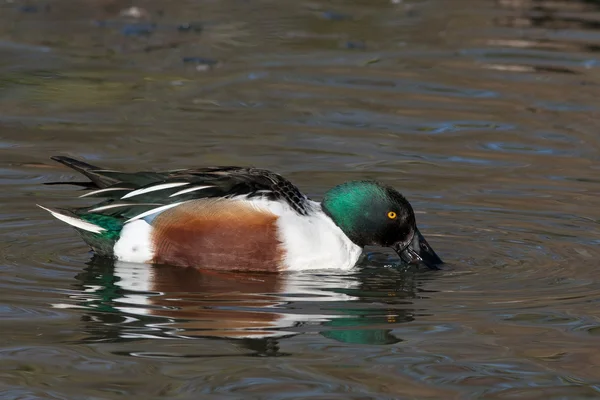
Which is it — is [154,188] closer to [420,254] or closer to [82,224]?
[82,224]

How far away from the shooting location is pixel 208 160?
376 inches

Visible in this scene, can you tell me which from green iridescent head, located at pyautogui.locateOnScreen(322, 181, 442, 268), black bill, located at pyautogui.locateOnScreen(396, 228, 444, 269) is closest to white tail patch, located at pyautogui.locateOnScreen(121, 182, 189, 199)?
green iridescent head, located at pyautogui.locateOnScreen(322, 181, 442, 268)

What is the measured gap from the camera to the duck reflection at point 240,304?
5.99 meters

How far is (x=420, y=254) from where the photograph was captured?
744 centimetres

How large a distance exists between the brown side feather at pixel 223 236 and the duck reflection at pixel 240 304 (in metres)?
0.07

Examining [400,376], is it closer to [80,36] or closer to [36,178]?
[36,178]

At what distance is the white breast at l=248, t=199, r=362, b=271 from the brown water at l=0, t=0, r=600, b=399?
0.11m

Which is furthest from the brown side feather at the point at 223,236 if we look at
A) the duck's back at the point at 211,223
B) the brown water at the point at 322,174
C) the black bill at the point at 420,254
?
the black bill at the point at 420,254

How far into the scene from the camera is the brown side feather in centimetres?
722

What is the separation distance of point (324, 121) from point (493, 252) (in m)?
3.27

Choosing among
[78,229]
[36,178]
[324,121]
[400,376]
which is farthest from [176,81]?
[400,376]

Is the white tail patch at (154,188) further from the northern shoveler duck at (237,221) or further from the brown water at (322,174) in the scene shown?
the brown water at (322,174)

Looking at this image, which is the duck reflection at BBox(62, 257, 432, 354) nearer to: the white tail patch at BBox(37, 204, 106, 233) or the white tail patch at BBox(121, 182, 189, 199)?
the white tail patch at BBox(37, 204, 106, 233)

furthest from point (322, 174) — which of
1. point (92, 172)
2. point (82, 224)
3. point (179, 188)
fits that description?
point (82, 224)
